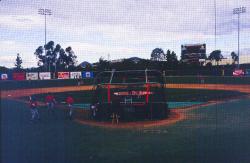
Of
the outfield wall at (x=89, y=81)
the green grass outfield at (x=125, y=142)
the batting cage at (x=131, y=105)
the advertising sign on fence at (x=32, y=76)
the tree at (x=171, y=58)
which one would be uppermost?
the tree at (x=171, y=58)

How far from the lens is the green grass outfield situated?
15.7ft

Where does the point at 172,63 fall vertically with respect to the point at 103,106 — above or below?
above

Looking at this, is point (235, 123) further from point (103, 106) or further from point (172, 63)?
point (172, 63)

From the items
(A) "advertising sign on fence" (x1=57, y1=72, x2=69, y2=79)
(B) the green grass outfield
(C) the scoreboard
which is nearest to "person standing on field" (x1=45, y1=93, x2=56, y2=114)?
(B) the green grass outfield

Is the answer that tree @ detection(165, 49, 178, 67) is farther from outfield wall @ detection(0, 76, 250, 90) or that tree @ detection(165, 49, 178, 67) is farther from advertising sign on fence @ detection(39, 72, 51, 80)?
advertising sign on fence @ detection(39, 72, 51, 80)

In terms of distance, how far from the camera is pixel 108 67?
38.1ft

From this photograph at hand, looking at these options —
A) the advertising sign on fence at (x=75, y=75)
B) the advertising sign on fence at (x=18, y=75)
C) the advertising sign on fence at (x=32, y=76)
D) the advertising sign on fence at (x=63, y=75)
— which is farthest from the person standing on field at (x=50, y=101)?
the advertising sign on fence at (x=63, y=75)

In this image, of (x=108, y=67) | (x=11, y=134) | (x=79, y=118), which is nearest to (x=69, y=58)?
(x=108, y=67)

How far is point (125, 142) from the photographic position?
5797mm

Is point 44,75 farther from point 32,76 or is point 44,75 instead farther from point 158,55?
point 158,55

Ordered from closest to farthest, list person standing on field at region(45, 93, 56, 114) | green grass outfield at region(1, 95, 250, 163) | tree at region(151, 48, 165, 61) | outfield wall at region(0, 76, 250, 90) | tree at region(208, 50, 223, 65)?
green grass outfield at region(1, 95, 250, 163)
person standing on field at region(45, 93, 56, 114)
tree at region(151, 48, 165, 61)
tree at region(208, 50, 223, 65)
outfield wall at region(0, 76, 250, 90)

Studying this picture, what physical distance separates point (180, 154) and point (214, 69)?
14096 mm

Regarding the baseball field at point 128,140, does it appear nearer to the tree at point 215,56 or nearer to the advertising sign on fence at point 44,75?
the tree at point 215,56

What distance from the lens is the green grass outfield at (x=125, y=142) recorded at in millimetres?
4781
